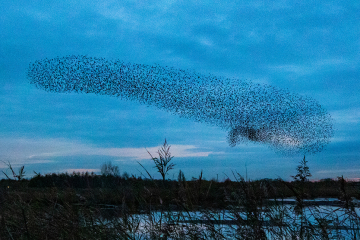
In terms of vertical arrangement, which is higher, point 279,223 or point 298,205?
point 298,205

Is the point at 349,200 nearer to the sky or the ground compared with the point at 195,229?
nearer to the sky

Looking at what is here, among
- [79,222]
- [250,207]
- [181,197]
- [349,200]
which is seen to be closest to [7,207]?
[79,222]

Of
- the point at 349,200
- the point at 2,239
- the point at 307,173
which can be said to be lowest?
the point at 2,239

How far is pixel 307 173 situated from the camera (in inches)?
142

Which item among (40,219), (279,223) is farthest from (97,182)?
(279,223)

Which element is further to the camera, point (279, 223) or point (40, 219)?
point (40, 219)

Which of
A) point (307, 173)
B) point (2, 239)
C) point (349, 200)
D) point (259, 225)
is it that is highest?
point (307, 173)

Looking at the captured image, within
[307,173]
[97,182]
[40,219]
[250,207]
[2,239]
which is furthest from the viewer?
[97,182]

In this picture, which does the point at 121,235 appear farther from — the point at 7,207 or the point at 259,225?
the point at 7,207

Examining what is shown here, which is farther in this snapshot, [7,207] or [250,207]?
[7,207]

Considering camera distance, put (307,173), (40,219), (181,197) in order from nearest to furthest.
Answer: (307,173) < (181,197) < (40,219)

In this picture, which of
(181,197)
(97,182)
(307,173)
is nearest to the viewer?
(307,173)

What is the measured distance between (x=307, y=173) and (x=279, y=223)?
115 cm

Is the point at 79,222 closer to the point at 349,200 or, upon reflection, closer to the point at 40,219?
the point at 40,219
